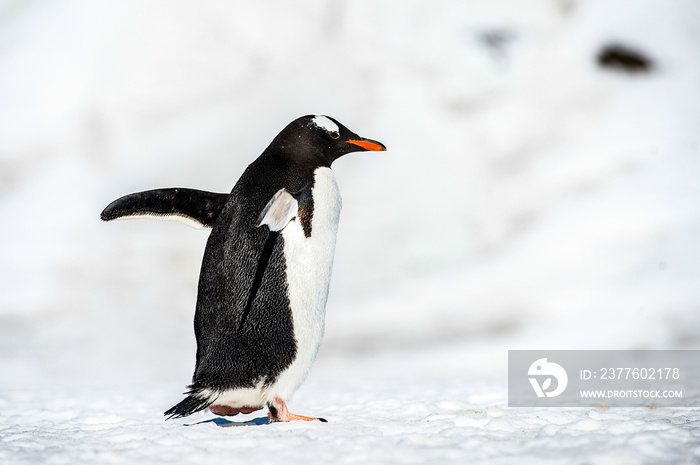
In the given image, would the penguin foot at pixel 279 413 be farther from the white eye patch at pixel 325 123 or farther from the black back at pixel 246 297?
the white eye patch at pixel 325 123

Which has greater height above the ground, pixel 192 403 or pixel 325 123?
pixel 325 123

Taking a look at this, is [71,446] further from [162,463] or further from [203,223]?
[203,223]

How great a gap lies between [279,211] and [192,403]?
0.58m

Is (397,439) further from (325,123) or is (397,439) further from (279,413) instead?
(325,123)

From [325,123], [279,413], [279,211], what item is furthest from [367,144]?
[279,413]

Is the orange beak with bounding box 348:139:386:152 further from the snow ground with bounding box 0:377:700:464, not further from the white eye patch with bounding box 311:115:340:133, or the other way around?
the snow ground with bounding box 0:377:700:464

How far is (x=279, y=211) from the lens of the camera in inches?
70.2

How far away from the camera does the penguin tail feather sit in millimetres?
1707

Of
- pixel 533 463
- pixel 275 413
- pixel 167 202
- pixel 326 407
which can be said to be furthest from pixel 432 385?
pixel 533 463

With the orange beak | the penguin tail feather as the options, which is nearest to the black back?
the penguin tail feather

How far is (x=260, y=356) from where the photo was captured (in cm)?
177

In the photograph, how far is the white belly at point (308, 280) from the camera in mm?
1834
